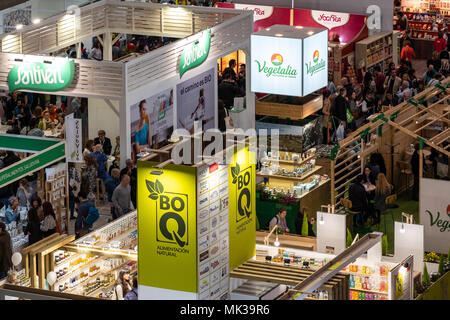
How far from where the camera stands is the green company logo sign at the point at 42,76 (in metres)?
17.3

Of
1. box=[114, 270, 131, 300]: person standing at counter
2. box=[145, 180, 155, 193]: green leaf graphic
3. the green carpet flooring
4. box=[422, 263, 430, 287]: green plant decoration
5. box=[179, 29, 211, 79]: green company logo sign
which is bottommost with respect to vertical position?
the green carpet flooring

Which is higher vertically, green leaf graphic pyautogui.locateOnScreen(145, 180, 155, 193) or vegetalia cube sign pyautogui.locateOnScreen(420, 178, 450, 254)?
green leaf graphic pyautogui.locateOnScreen(145, 180, 155, 193)

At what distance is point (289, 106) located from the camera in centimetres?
1836

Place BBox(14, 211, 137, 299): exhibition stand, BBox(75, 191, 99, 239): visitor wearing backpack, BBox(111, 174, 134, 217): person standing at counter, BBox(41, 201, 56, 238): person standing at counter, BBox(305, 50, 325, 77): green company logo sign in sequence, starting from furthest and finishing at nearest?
BBox(305, 50, 325, 77): green company logo sign < BBox(111, 174, 134, 217): person standing at counter < BBox(75, 191, 99, 239): visitor wearing backpack < BBox(41, 201, 56, 238): person standing at counter < BBox(14, 211, 137, 299): exhibition stand

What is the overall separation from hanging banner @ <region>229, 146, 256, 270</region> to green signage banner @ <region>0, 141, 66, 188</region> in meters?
4.50

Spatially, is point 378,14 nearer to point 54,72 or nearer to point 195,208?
point 54,72

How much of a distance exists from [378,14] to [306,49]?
5.58m

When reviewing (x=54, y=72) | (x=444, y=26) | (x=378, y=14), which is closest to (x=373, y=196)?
(x=54, y=72)

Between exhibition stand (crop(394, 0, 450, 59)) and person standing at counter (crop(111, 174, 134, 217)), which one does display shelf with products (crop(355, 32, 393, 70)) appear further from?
person standing at counter (crop(111, 174, 134, 217))

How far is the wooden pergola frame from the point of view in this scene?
53.4 feet

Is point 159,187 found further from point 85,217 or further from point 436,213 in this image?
point 436,213

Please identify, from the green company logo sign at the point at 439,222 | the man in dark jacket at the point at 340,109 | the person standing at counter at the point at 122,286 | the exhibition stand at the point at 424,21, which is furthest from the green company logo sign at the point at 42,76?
the exhibition stand at the point at 424,21

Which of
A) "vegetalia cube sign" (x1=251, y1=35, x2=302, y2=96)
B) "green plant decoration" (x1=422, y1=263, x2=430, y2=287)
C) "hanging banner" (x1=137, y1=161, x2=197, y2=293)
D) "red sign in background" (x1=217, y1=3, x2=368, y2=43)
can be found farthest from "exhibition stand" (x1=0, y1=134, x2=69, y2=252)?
"red sign in background" (x1=217, y1=3, x2=368, y2=43)

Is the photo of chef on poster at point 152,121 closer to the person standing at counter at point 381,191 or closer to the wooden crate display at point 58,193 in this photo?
the wooden crate display at point 58,193
